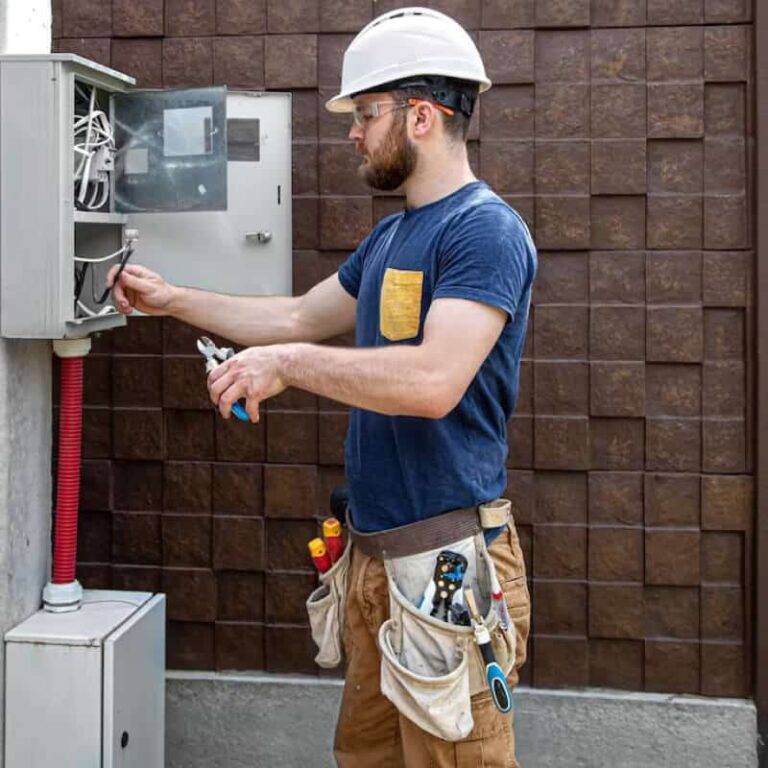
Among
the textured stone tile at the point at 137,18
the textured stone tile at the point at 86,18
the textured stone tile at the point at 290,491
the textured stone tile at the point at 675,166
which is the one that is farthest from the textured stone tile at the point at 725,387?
the textured stone tile at the point at 86,18

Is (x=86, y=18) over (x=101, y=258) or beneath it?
over

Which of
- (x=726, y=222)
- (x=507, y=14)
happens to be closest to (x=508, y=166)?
(x=507, y=14)

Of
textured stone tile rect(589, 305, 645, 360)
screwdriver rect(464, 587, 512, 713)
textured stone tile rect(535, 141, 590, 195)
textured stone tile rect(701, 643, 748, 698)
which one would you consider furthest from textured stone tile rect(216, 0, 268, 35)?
textured stone tile rect(701, 643, 748, 698)

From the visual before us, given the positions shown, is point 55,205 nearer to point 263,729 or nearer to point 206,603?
point 206,603

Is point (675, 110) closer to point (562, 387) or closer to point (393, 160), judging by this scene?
point (562, 387)

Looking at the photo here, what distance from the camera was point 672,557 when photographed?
3.83 meters

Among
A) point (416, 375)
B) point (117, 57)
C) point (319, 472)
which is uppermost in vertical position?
point (117, 57)

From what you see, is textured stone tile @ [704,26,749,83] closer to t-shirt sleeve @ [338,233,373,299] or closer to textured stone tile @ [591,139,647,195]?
textured stone tile @ [591,139,647,195]

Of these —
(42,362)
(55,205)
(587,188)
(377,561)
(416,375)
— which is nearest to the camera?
(416,375)

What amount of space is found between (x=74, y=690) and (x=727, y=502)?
207 cm

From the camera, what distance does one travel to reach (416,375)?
2.51 metres

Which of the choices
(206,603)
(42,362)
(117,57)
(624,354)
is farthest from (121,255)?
(624,354)

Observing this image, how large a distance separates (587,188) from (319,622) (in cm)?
167

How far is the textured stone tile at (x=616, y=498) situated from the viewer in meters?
3.83
